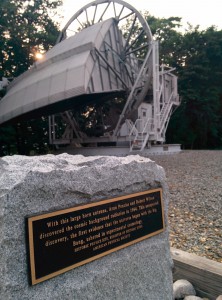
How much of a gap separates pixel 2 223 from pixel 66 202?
473mm

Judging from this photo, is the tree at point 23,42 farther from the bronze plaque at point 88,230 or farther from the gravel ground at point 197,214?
the bronze plaque at point 88,230

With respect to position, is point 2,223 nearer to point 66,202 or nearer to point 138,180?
point 66,202

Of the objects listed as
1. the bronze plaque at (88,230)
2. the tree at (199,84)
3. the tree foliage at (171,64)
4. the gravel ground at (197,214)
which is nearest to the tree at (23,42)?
the tree foliage at (171,64)

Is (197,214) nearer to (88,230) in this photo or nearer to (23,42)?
(88,230)

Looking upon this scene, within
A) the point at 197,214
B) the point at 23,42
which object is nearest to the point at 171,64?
the point at 23,42

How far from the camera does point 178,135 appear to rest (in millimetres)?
30766

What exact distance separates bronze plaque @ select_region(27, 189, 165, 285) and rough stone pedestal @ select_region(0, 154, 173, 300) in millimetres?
57

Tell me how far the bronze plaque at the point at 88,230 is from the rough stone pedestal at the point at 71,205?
0.19ft

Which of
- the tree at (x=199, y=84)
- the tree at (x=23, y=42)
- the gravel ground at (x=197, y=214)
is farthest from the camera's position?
the tree at (x=199, y=84)

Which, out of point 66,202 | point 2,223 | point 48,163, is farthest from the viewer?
point 48,163

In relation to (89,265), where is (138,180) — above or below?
above

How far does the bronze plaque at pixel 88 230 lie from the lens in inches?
76.0

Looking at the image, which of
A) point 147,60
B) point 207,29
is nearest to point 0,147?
point 147,60

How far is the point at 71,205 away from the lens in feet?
→ 7.03
